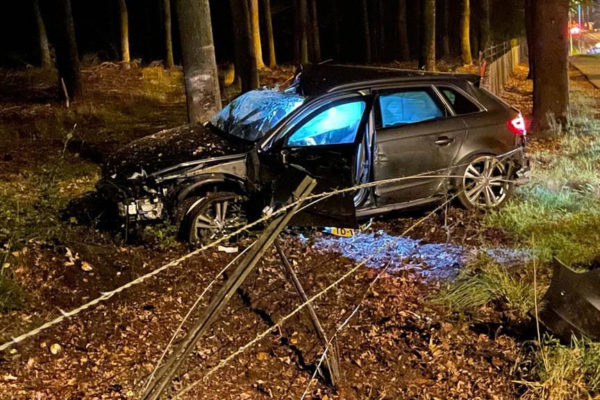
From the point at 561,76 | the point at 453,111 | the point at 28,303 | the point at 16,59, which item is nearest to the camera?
the point at 28,303

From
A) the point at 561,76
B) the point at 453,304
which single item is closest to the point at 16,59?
the point at 561,76

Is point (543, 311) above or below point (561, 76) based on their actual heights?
below

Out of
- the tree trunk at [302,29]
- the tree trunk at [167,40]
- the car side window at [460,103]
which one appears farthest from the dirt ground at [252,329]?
the tree trunk at [302,29]

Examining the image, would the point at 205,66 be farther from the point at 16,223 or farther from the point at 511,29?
the point at 511,29

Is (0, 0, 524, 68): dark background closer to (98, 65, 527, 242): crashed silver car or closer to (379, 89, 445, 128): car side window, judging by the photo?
(98, 65, 527, 242): crashed silver car

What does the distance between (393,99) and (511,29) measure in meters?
35.2

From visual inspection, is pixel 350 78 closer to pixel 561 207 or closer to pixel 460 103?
pixel 460 103

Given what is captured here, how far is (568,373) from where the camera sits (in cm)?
395

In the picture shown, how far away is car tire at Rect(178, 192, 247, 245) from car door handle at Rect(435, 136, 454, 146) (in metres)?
2.21

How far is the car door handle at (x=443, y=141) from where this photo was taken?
6891 mm

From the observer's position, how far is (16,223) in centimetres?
592

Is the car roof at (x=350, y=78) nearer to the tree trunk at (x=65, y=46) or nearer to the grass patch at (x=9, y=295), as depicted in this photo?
the grass patch at (x=9, y=295)

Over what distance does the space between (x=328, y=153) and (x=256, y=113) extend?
3.82 feet

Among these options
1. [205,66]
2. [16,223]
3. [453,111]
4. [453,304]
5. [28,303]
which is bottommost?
[453,304]
